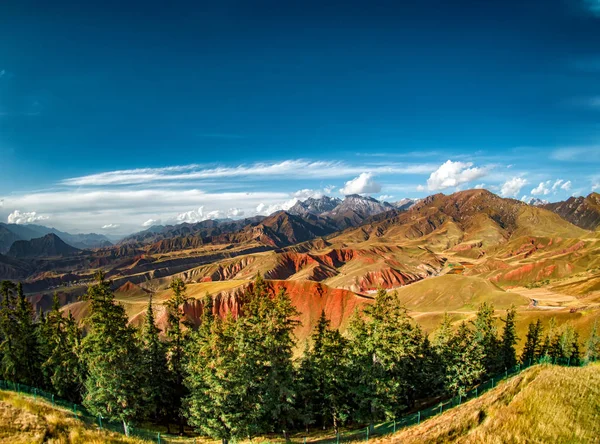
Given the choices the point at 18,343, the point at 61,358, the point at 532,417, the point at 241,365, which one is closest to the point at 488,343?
the point at 532,417

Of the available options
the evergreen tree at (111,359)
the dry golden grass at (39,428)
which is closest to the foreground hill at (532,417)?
the dry golden grass at (39,428)

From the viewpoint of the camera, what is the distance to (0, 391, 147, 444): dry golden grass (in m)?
17.3

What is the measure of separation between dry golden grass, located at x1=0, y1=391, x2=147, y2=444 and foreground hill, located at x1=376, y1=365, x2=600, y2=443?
66.5 ft

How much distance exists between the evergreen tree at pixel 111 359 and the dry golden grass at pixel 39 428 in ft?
35.4

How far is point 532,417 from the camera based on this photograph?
23.0 m

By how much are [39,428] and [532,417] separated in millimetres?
30744

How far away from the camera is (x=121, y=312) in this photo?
33375mm

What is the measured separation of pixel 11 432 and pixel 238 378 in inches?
702

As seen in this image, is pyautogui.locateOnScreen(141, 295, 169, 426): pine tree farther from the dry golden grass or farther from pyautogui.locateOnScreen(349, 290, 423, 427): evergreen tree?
pyautogui.locateOnScreen(349, 290, 423, 427): evergreen tree

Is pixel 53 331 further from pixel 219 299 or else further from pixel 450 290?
pixel 450 290

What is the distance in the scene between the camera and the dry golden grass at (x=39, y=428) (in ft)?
56.9

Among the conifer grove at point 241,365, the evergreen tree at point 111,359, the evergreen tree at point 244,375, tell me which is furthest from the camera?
the conifer grove at point 241,365

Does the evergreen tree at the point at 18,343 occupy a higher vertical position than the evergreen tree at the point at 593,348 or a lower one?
higher

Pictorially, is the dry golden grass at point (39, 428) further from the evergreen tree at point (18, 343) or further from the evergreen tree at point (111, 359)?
the evergreen tree at point (18, 343)
